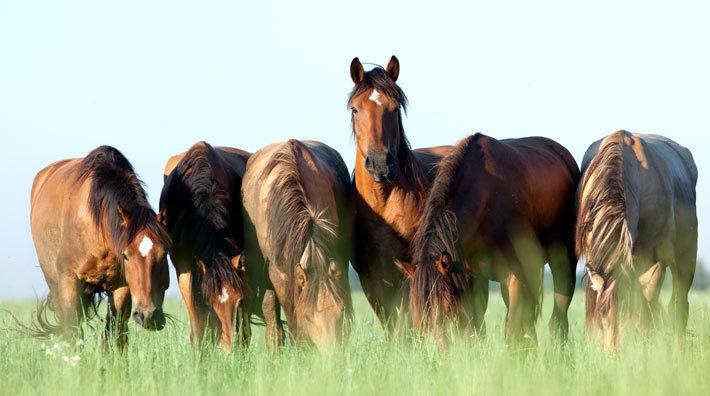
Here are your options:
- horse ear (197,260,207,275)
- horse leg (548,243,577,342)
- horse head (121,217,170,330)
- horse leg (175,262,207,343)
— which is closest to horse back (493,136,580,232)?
horse leg (548,243,577,342)

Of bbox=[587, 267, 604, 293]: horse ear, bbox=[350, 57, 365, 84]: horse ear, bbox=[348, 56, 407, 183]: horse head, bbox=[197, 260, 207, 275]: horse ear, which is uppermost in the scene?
bbox=[350, 57, 365, 84]: horse ear

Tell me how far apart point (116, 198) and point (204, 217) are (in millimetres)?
814

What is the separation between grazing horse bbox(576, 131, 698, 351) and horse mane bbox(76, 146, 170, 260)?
10.6ft

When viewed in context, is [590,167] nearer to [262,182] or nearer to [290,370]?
[262,182]

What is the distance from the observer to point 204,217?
8.84 meters

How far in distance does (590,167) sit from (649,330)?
1.77m

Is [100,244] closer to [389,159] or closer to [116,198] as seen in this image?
[116,198]

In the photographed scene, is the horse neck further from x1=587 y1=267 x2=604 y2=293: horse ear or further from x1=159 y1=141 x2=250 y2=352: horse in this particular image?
x1=587 y1=267 x2=604 y2=293: horse ear

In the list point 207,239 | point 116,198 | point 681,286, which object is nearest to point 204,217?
point 207,239

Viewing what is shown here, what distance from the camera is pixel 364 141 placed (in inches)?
344

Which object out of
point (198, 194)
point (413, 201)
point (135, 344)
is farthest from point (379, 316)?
point (135, 344)

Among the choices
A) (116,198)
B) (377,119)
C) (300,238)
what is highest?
(377,119)

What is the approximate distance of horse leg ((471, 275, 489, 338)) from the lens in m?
7.97

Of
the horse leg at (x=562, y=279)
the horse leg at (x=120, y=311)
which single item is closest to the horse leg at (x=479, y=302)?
the horse leg at (x=562, y=279)
